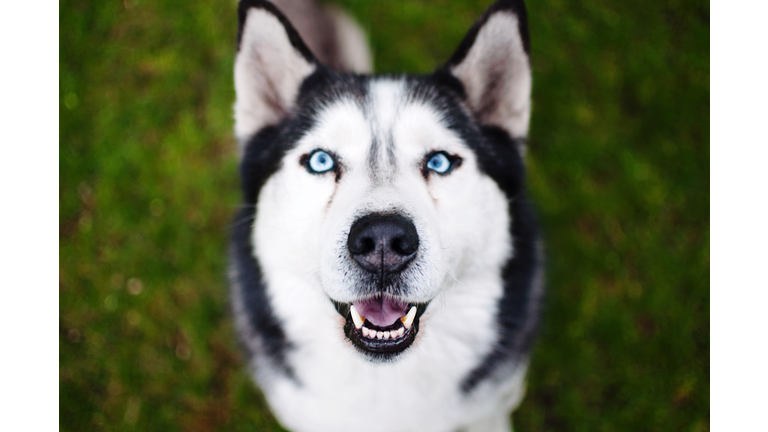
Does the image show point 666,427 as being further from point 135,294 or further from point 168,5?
point 168,5

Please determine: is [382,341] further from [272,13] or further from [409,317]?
[272,13]

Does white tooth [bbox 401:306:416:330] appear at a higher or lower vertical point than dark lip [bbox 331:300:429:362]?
higher

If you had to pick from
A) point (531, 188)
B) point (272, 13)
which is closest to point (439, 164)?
point (272, 13)

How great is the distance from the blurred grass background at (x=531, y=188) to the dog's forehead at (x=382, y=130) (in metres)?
1.68

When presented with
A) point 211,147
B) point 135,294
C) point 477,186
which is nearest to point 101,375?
point 135,294

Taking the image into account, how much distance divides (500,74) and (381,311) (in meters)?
1.34

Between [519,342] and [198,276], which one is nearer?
[519,342]

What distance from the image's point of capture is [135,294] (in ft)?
12.5

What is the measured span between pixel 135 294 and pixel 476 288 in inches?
117

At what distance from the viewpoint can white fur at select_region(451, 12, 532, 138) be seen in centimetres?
215

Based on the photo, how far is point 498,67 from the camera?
230 cm

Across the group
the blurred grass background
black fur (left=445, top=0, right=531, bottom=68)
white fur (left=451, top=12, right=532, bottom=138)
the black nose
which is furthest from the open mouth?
the blurred grass background

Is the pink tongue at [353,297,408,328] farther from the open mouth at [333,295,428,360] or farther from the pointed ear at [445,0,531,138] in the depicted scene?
the pointed ear at [445,0,531,138]

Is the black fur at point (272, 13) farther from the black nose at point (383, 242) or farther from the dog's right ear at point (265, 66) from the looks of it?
the black nose at point (383, 242)
